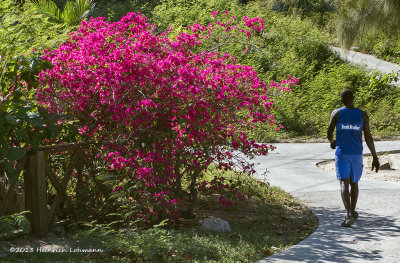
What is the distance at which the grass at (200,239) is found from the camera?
A: 5219 mm

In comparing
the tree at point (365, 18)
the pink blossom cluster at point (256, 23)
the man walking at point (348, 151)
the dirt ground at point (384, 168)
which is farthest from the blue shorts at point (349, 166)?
the tree at point (365, 18)

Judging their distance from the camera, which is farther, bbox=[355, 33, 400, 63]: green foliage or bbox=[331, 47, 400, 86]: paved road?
bbox=[355, 33, 400, 63]: green foliage

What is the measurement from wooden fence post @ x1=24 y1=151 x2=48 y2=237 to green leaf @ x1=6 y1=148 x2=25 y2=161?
1.78 feet

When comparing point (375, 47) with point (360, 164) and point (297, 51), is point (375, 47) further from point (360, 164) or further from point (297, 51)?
point (360, 164)

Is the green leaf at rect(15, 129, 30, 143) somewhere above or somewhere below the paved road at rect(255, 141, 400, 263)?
above

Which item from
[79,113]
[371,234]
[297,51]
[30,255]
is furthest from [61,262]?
[297,51]

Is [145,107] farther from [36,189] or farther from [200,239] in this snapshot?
[200,239]

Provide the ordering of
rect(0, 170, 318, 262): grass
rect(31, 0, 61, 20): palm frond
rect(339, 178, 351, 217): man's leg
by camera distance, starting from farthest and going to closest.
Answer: rect(31, 0, 61, 20): palm frond < rect(339, 178, 351, 217): man's leg < rect(0, 170, 318, 262): grass

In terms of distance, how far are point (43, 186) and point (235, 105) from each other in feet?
7.66

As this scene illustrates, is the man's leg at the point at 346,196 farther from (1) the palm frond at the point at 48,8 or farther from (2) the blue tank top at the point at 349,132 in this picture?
(1) the palm frond at the point at 48,8

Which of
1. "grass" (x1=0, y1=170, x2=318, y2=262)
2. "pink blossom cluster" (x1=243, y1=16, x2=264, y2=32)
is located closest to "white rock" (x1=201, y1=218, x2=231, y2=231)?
"grass" (x1=0, y1=170, x2=318, y2=262)

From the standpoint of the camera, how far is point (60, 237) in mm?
6184

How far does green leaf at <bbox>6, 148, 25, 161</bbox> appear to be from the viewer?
5.30 metres

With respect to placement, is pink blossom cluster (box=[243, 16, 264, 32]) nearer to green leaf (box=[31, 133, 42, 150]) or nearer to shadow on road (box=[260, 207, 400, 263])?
shadow on road (box=[260, 207, 400, 263])
